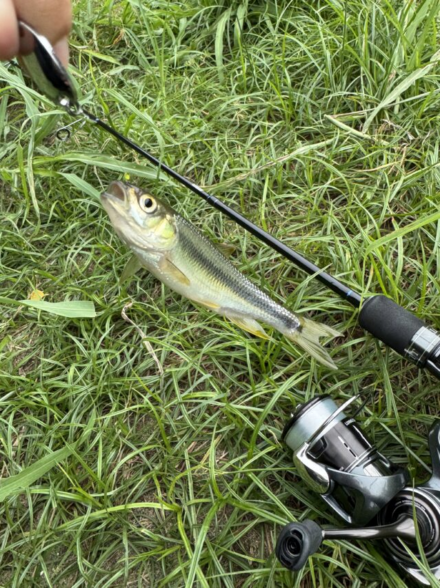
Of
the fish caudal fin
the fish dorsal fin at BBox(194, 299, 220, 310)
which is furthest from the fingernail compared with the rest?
the fish caudal fin

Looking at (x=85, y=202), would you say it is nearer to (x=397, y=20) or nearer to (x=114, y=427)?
(x=114, y=427)

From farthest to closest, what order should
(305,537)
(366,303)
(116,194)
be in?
(366,303) → (116,194) → (305,537)

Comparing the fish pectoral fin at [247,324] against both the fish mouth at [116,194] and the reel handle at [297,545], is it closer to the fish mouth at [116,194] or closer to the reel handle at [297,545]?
the fish mouth at [116,194]

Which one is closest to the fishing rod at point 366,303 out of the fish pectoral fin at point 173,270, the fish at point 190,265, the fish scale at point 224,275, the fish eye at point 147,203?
the fish at point 190,265

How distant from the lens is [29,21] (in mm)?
1669

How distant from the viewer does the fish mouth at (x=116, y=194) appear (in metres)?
2.35

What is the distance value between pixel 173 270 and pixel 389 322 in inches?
39.5

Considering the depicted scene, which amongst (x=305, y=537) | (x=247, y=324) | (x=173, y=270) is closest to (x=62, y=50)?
(x=173, y=270)

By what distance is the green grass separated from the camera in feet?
8.75

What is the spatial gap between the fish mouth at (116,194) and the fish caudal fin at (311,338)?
95 centimetres

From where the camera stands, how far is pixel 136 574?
2662mm

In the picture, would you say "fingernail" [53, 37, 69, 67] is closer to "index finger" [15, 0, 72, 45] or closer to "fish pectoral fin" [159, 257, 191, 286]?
"index finger" [15, 0, 72, 45]

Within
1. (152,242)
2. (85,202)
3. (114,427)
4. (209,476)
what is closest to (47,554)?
(114,427)

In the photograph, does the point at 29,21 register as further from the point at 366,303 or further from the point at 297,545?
the point at 297,545
